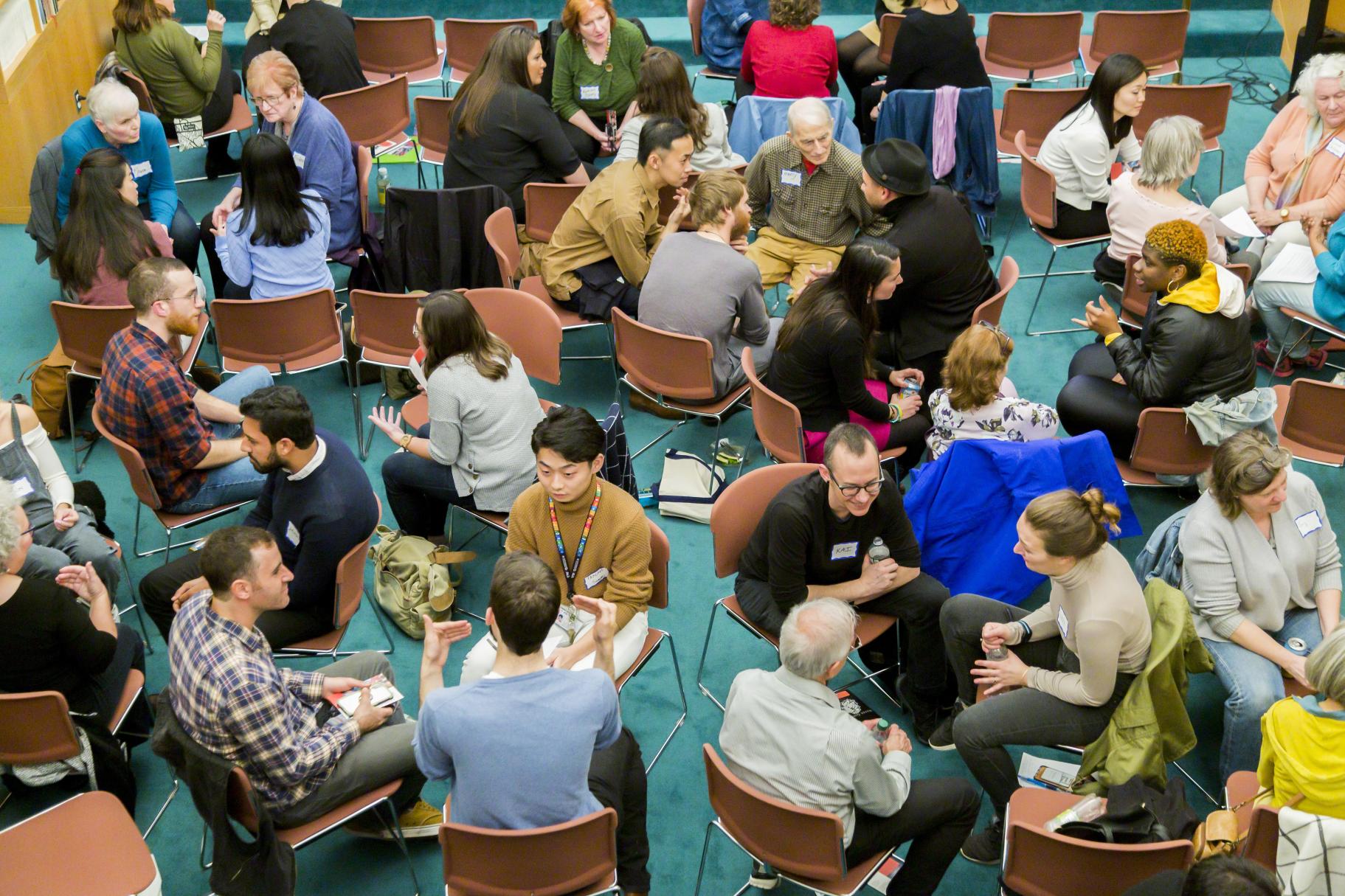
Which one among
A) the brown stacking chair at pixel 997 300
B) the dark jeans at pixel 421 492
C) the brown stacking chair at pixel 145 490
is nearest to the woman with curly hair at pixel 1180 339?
the brown stacking chair at pixel 997 300

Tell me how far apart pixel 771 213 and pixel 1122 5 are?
499 cm

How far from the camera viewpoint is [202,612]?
3.30m

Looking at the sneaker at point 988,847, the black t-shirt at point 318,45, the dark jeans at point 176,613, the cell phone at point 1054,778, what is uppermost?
the black t-shirt at point 318,45

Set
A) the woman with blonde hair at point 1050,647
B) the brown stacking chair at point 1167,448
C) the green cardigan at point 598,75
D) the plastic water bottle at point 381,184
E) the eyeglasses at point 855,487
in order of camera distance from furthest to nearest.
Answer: the plastic water bottle at point 381,184 → the green cardigan at point 598,75 → the brown stacking chair at point 1167,448 → the eyeglasses at point 855,487 → the woman with blonde hair at point 1050,647

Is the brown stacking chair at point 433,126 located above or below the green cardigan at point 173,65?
below

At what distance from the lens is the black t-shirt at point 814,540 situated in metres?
3.96

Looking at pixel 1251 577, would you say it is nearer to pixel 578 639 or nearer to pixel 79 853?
pixel 578 639

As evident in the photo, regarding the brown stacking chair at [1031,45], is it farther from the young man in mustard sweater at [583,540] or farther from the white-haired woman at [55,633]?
the white-haired woman at [55,633]

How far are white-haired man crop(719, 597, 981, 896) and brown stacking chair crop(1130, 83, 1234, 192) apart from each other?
4821 millimetres

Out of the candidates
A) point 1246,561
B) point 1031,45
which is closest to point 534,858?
point 1246,561

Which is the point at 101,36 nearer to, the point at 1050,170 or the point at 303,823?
the point at 1050,170

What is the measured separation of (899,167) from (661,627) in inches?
84.0

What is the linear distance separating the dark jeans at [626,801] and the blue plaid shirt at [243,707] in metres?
0.77

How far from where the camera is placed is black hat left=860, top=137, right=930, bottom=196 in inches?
203
